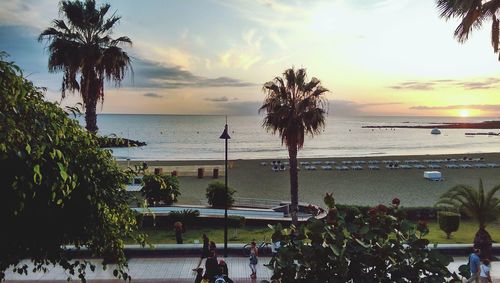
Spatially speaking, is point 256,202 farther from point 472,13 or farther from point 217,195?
point 472,13

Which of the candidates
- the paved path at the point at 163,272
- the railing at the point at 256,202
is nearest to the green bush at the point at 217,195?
the railing at the point at 256,202

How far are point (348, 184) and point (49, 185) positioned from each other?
40511 mm

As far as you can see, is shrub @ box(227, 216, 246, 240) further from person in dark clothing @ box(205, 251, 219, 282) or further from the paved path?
person in dark clothing @ box(205, 251, 219, 282)

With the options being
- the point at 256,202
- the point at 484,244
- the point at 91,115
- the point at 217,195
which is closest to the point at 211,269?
the point at 484,244

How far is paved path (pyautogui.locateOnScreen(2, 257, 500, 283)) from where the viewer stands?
1532 cm

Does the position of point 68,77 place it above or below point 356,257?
above

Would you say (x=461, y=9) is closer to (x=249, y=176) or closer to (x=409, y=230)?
(x=409, y=230)

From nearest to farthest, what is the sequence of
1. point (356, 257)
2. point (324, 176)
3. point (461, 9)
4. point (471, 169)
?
1. point (356, 257)
2. point (461, 9)
3. point (324, 176)
4. point (471, 169)

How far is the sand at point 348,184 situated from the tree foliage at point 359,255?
2928 cm

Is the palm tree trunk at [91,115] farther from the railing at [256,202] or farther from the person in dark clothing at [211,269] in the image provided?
the railing at [256,202]

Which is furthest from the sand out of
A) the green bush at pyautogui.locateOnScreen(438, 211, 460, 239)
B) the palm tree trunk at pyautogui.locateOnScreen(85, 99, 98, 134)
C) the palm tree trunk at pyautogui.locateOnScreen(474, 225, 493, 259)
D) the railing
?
the palm tree trunk at pyautogui.locateOnScreen(474, 225, 493, 259)

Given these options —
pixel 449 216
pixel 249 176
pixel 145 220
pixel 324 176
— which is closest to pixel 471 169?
pixel 324 176

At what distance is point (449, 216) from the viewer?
72.8 feet

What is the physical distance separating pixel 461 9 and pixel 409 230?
1316 cm
